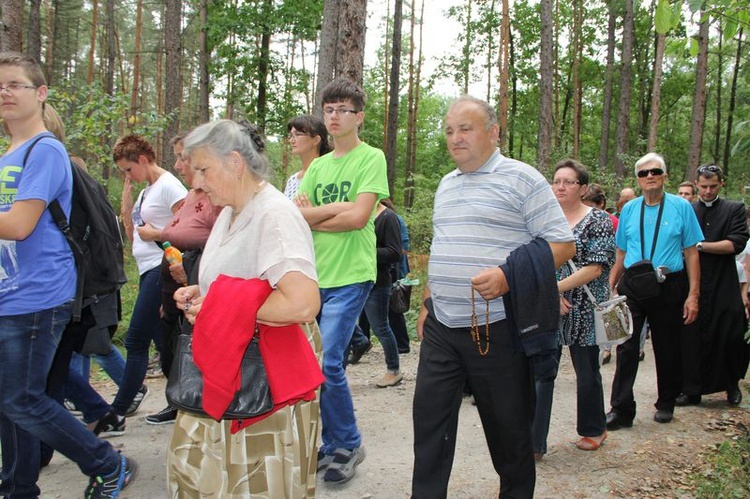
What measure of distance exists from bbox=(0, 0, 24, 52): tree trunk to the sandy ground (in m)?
4.97

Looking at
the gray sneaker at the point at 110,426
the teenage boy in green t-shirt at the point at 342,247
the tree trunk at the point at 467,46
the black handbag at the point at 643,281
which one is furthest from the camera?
the tree trunk at the point at 467,46

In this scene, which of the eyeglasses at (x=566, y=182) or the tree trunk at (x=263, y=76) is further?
the tree trunk at (x=263, y=76)

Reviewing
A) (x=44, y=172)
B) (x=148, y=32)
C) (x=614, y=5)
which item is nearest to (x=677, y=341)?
(x=44, y=172)

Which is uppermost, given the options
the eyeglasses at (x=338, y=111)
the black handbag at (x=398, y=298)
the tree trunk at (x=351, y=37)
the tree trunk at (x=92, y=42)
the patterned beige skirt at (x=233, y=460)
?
the tree trunk at (x=92, y=42)

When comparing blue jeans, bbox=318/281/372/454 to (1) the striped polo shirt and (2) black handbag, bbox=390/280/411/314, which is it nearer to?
(1) the striped polo shirt

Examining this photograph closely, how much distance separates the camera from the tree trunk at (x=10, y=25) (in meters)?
7.68

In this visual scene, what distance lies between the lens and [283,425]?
229 centimetres

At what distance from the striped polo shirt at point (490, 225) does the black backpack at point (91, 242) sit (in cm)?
187

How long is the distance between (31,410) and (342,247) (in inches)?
75.6

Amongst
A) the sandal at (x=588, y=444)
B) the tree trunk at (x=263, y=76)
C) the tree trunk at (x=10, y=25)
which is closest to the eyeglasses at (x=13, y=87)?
the sandal at (x=588, y=444)

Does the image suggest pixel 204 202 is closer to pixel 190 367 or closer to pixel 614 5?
pixel 190 367

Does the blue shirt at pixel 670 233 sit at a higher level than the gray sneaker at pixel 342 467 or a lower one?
higher

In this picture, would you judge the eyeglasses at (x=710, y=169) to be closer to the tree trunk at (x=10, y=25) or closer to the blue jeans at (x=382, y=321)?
the blue jeans at (x=382, y=321)

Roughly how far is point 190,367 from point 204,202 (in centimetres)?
158
